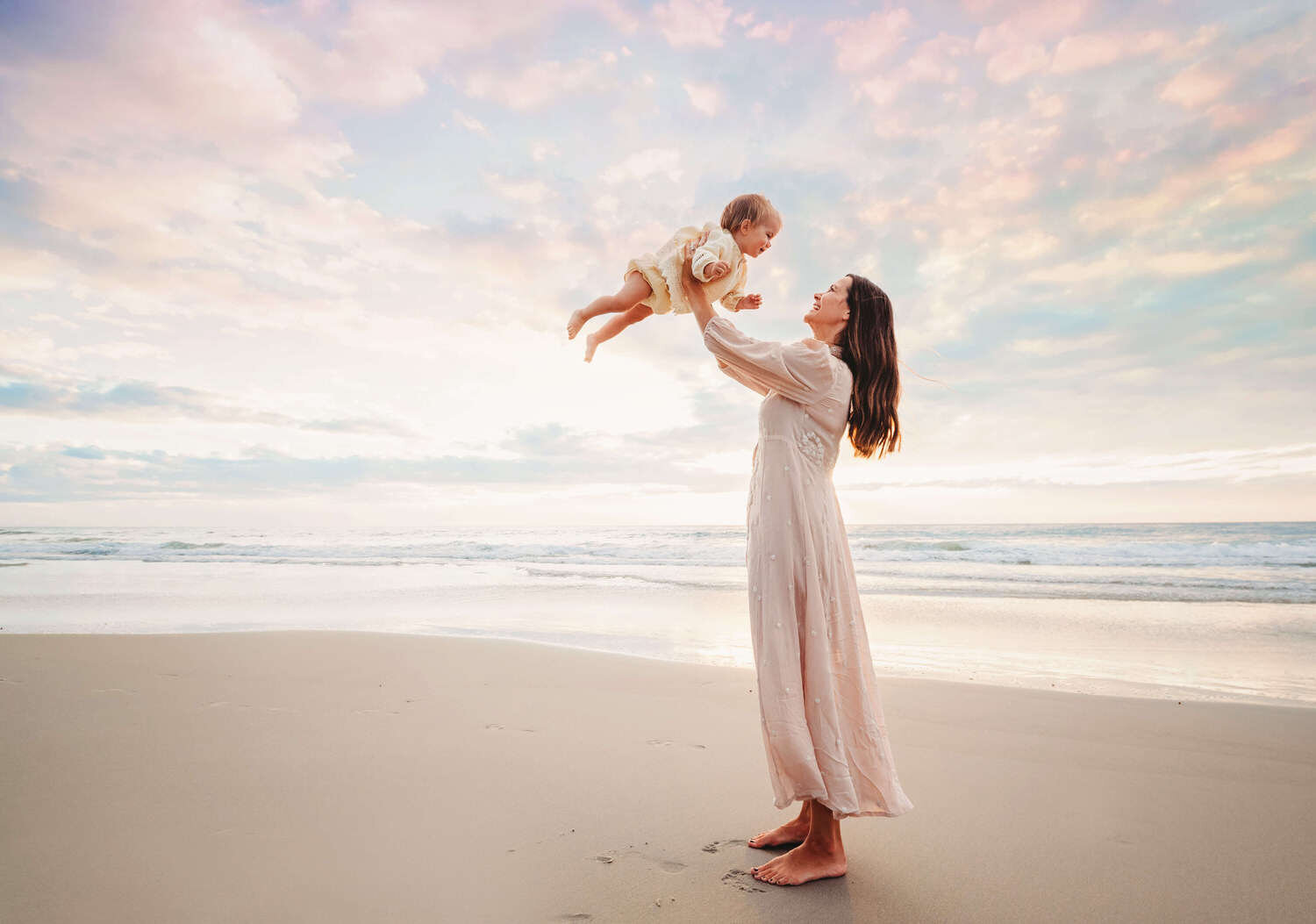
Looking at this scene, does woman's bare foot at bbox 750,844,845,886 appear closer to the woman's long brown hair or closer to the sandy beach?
the sandy beach

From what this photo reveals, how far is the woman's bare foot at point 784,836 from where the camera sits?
8.91 feet

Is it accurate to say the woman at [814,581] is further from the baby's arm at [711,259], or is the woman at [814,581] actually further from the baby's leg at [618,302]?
the baby's leg at [618,302]

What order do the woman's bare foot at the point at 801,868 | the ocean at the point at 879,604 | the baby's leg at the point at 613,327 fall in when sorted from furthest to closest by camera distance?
the ocean at the point at 879,604 < the baby's leg at the point at 613,327 < the woman's bare foot at the point at 801,868

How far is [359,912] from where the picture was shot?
222 centimetres

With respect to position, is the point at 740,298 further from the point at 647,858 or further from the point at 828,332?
the point at 647,858

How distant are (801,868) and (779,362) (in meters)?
1.91

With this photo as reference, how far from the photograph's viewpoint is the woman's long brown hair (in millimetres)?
2684

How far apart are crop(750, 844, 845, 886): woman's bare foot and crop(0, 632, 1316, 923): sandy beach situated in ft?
0.14

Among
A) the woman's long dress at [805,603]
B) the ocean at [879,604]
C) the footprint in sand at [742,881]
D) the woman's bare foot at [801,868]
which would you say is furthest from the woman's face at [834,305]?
the ocean at [879,604]

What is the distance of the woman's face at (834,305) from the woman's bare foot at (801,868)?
6.82 ft

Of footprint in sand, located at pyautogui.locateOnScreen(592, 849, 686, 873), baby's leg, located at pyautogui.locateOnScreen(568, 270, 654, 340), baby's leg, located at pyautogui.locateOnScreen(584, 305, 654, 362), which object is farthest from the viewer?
baby's leg, located at pyautogui.locateOnScreen(584, 305, 654, 362)

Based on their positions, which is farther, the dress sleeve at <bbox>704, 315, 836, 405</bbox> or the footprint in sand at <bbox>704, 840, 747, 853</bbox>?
the footprint in sand at <bbox>704, 840, 747, 853</bbox>

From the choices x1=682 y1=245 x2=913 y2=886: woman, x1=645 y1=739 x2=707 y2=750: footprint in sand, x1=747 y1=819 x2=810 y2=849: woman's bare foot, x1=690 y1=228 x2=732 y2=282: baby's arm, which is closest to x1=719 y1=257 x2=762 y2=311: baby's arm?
x1=690 y1=228 x2=732 y2=282: baby's arm

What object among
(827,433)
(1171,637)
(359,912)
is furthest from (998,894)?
(1171,637)
